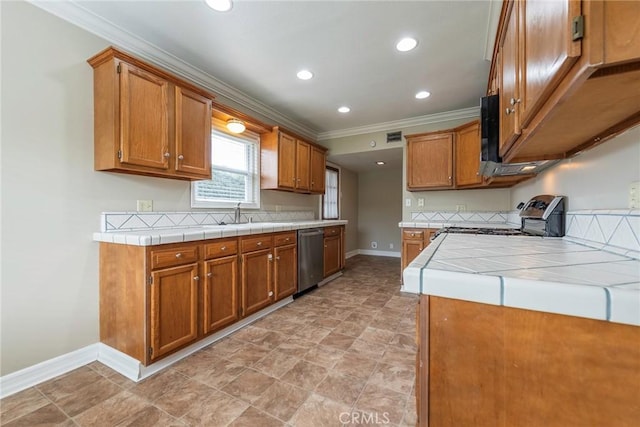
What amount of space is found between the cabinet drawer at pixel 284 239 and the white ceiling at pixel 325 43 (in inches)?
70.1

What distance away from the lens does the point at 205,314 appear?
6.90 ft

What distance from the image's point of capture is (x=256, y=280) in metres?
2.65

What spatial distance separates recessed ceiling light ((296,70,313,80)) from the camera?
2787 mm

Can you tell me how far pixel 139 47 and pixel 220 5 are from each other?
3.07 feet

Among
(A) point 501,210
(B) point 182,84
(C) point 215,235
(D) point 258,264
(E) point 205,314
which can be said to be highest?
(B) point 182,84

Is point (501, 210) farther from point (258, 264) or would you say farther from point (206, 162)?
point (206, 162)

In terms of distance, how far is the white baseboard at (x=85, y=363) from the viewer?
161 centimetres

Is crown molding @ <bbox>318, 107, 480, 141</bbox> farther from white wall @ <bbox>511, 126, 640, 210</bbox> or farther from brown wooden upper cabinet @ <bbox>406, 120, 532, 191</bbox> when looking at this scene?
white wall @ <bbox>511, 126, 640, 210</bbox>

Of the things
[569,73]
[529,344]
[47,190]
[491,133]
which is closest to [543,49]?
[569,73]

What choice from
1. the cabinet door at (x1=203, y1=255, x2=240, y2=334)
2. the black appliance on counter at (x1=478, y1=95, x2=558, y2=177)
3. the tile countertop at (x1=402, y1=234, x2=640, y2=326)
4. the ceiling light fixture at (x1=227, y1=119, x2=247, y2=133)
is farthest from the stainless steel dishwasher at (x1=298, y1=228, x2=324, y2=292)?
the tile countertop at (x1=402, y1=234, x2=640, y2=326)

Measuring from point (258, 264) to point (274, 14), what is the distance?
2174 millimetres

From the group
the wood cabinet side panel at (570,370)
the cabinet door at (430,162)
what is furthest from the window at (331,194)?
the wood cabinet side panel at (570,370)

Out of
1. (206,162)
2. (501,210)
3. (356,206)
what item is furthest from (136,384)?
(356,206)

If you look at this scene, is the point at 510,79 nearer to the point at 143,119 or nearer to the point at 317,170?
the point at 143,119
